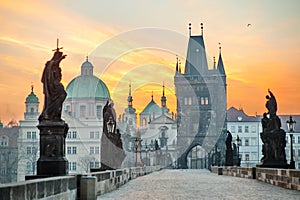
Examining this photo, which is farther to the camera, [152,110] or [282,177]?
[152,110]

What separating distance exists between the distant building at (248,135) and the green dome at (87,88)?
30167mm

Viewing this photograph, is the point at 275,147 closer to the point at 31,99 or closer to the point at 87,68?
the point at 31,99

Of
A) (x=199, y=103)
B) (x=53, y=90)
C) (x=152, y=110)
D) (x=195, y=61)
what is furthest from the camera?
(x=152, y=110)

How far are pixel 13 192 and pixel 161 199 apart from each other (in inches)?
301

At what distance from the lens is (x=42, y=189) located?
10.1 meters

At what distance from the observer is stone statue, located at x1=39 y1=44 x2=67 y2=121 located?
48.5ft

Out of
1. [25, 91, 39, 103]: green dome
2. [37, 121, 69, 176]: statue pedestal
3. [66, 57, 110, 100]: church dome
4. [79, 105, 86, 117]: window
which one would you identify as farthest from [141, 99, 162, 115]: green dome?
[37, 121, 69, 176]: statue pedestal

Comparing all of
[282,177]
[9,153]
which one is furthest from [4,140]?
[282,177]

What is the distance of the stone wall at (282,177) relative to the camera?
18719 mm

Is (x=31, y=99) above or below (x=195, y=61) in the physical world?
below

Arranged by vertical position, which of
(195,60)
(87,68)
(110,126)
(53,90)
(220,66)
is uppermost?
(195,60)

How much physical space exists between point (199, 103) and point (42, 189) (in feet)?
434

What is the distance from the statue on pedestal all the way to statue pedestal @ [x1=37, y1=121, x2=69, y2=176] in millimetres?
12607

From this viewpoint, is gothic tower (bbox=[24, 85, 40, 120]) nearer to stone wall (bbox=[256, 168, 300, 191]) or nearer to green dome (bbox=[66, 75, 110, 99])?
green dome (bbox=[66, 75, 110, 99])
